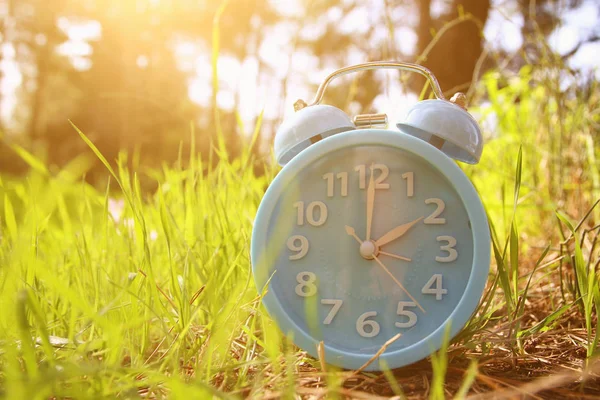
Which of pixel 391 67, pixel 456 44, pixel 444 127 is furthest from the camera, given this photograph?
pixel 456 44

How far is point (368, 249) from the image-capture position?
3.14 ft

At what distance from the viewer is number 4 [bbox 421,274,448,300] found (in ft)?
3.11

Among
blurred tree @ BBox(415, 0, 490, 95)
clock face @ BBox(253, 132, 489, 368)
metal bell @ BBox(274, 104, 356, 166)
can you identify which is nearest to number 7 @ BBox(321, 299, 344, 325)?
clock face @ BBox(253, 132, 489, 368)

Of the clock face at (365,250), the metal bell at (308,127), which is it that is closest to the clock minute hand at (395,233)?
the clock face at (365,250)

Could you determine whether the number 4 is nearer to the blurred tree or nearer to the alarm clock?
the alarm clock

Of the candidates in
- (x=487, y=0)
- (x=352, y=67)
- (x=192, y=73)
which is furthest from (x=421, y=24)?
(x=192, y=73)

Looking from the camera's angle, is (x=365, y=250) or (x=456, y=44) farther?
(x=456, y=44)

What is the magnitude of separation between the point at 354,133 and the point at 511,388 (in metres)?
0.51

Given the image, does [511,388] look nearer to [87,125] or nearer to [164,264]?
[164,264]

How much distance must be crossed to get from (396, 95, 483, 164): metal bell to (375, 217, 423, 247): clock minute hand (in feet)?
0.51

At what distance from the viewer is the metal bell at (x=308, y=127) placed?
101 centimetres

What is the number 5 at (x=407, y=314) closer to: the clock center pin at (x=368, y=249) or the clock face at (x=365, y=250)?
the clock face at (x=365, y=250)

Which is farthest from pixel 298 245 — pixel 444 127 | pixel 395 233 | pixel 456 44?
pixel 456 44

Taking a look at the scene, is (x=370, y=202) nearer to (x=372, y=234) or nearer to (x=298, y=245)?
(x=372, y=234)
